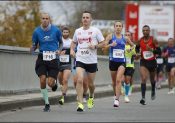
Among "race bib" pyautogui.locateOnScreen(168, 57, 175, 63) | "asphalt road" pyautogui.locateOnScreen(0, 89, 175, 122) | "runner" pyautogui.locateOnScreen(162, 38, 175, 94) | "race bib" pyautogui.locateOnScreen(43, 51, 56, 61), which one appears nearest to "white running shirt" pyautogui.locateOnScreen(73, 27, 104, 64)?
"race bib" pyautogui.locateOnScreen(43, 51, 56, 61)

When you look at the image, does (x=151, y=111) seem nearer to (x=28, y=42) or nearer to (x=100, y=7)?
(x=28, y=42)

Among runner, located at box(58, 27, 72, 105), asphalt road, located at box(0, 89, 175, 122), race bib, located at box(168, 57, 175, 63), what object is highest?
runner, located at box(58, 27, 72, 105)

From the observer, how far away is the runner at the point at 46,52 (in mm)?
16406

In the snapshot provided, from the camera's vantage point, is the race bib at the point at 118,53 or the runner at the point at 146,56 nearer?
the race bib at the point at 118,53

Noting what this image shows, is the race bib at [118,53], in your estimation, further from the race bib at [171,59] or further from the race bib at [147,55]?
the race bib at [171,59]

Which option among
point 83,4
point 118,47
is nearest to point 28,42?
point 118,47

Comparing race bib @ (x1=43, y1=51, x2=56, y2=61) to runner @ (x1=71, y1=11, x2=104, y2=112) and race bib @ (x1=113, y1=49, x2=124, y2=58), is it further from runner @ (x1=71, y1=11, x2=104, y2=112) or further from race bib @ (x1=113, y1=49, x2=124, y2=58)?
race bib @ (x1=113, y1=49, x2=124, y2=58)

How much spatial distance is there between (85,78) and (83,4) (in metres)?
64.9

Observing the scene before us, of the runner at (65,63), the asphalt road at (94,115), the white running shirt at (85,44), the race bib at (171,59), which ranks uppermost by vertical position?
the white running shirt at (85,44)

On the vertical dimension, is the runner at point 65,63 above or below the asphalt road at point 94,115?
above

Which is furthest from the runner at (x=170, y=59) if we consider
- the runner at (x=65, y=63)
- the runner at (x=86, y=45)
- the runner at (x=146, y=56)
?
the runner at (x=86, y=45)

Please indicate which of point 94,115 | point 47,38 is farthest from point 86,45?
point 94,115

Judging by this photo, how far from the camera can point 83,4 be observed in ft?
268

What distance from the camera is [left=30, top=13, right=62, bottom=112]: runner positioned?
16.4 meters
